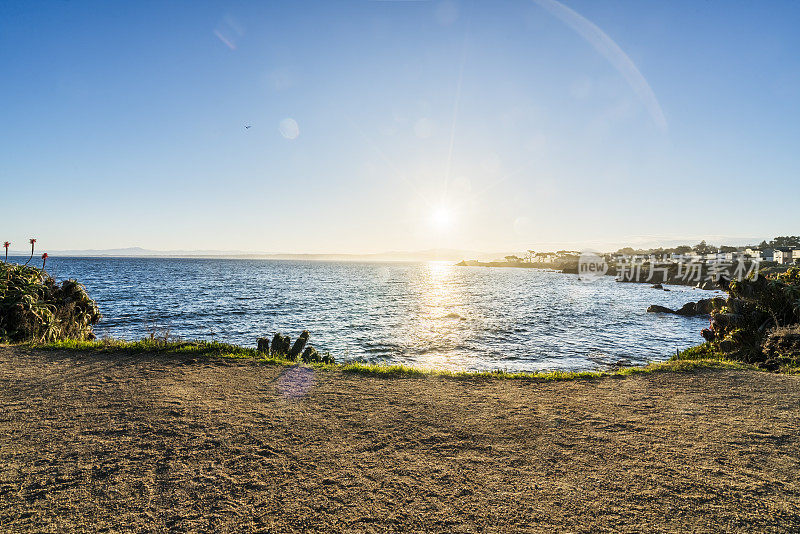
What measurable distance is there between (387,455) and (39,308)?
44.1ft

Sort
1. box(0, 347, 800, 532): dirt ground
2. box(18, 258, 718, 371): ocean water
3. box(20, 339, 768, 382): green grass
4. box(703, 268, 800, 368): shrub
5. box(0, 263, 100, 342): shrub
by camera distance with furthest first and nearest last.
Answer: box(18, 258, 718, 371): ocean water → box(703, 268, 800, 368): shrub → box(0, 263, 100, 342): shrub → box(20, 339, 768, 382): green grass → box(0, 347, 800, 532): dirt ground

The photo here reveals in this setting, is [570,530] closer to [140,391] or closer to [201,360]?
[140,391]

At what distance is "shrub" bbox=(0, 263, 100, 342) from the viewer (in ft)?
39.3

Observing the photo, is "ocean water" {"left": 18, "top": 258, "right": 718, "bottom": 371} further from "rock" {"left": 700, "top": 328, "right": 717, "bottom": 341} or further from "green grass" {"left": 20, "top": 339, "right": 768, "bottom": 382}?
"green grass" {"left": 20, "top": 339, "right": 768, "bottom": 382}

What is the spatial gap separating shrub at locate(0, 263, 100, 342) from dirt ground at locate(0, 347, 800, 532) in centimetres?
454

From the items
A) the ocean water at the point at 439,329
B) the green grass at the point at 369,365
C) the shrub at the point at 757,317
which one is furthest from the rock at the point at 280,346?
the shrub at the point at 757,317

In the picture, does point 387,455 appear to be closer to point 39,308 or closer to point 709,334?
point 39,308

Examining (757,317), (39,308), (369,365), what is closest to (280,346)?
(369,365)

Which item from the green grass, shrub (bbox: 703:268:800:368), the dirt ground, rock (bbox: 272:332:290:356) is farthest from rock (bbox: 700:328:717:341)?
rock (bbox: 272:332:290:356)

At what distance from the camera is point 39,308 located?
1232 centimetres

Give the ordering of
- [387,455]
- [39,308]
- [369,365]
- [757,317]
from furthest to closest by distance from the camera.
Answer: [757,317]
[39,308]
[369,365]
[387,455]

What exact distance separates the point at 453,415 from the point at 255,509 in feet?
12.6

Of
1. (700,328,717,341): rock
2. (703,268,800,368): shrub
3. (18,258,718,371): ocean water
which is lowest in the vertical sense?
(18,258,718,371): ocean water

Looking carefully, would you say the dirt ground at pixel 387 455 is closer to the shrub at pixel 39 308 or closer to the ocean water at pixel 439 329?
the shrub at pixel 39 308
